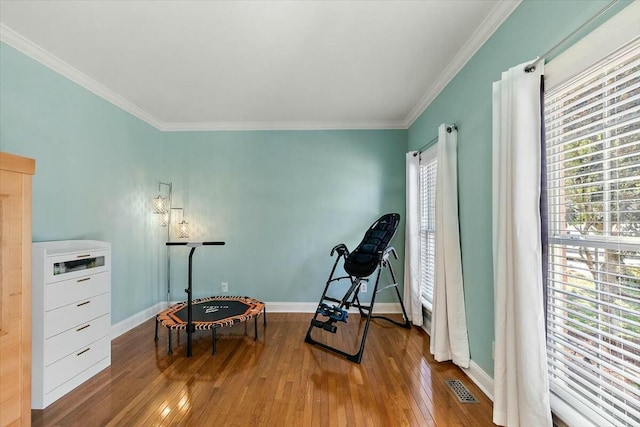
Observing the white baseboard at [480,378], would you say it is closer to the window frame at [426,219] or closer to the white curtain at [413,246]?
the window frame at [426,219]

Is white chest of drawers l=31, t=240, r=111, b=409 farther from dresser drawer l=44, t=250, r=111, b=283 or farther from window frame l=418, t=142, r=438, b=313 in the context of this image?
window frame l=418, t=142, r=438, b=313

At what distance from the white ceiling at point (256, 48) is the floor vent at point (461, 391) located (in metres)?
2.61

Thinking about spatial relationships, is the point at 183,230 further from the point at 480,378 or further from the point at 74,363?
the point at 480,378

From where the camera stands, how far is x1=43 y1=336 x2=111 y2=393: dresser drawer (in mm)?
1936

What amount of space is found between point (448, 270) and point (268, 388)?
5.80 ft

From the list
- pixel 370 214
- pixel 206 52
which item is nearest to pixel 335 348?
pixel 370 214

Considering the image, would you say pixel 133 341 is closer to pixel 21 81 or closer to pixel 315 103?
pixel 21 81

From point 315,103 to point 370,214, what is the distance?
1.66 m

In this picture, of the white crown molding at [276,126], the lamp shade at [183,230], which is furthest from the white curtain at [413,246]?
the lamp shade at [183,230]

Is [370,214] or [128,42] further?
[370,214]

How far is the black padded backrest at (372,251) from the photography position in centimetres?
296

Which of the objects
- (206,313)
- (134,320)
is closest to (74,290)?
(206,313)

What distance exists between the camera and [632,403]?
1.09 metres

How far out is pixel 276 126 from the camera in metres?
3.88
